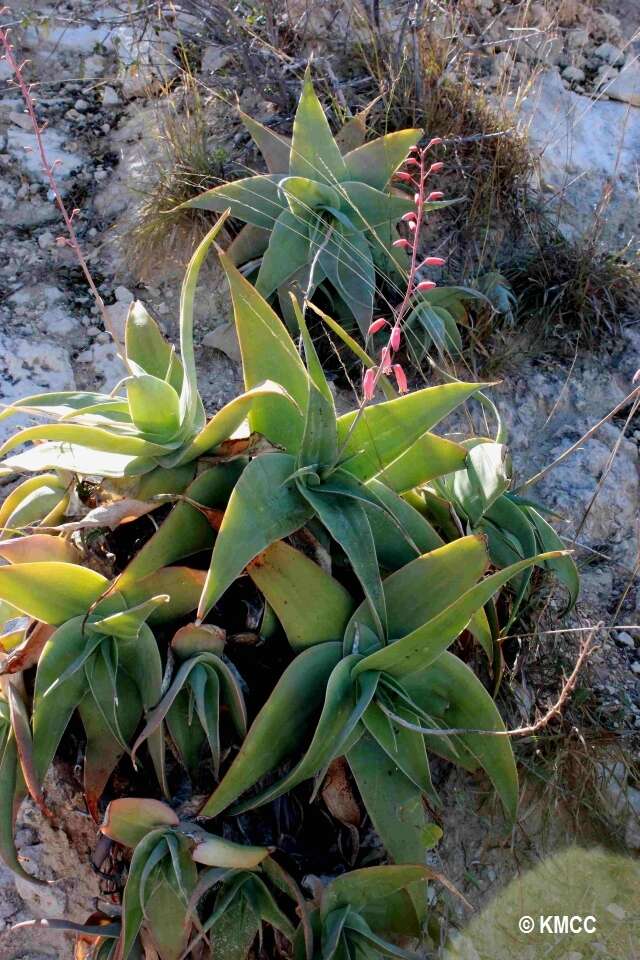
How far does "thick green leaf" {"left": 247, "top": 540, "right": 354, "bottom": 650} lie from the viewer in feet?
5.55

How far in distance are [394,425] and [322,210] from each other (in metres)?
1.24

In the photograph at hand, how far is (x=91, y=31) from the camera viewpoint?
3846 millimetres

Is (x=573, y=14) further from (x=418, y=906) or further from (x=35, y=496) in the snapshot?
(x=418, y=906)

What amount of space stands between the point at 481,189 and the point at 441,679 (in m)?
2.08

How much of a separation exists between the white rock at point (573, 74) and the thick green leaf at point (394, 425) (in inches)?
110

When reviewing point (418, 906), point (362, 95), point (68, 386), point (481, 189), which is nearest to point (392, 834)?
point (418, 906)

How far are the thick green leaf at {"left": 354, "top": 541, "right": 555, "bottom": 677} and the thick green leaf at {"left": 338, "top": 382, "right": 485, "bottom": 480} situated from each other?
1.05 ft

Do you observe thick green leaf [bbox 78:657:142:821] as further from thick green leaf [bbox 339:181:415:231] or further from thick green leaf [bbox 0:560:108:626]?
thick green leaf [bbox 339:181:415:231]

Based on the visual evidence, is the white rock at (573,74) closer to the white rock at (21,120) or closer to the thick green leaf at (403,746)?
the white rock at (21,120)

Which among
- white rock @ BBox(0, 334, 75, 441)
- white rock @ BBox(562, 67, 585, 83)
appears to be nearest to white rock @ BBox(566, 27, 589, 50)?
white rock @ BBox(562, 67, 585, 83)

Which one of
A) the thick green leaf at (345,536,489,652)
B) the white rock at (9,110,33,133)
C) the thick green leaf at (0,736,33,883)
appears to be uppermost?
the thick green leaf at (345,536,489,652)

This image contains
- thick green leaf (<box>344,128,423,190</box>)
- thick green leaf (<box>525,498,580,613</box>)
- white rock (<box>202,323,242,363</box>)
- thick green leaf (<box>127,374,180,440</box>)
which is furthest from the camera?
white rock (<box>202,323,242,363</box>)

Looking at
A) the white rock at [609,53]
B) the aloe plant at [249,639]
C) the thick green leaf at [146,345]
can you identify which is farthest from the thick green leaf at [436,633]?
the white rock at [609,53]

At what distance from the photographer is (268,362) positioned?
1.84 m
